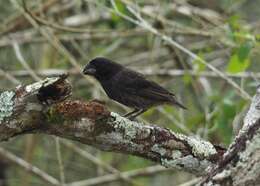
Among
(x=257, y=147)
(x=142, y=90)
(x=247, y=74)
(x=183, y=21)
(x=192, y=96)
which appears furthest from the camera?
(x=183, y=21)

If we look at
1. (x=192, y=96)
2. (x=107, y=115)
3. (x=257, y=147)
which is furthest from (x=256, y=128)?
(x=192, y=96)

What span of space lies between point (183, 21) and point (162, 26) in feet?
3.86

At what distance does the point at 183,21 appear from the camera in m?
7.44

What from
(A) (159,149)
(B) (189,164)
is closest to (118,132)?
(A) (159,149)

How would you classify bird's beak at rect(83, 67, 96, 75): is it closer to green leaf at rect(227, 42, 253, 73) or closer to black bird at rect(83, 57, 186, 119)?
black bird at rect(83, 57, 186, 119)

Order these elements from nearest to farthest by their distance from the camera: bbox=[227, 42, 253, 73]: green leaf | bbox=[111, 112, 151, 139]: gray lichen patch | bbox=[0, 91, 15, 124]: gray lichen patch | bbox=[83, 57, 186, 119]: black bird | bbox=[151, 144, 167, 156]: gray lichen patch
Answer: bbox=[0, 91, 15, 124]: gray lichen patch → bbox=[111, 112, 151, 139]: gray lichen patch → bbox=[151, 144, 167, 156]: gray lichen patch → bbox=[227, 42, 253, 73]: green leaf → bbox=[83, 57, 186, 119]: black bird

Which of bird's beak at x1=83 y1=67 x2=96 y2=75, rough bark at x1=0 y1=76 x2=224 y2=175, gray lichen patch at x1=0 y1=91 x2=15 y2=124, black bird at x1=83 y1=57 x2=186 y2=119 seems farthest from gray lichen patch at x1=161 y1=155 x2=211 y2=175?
bird's beak at x1=83 y1=67 x2=96 y2=75

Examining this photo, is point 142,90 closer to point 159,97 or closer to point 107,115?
point 159,97

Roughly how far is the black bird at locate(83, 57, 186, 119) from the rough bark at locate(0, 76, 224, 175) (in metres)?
1.58

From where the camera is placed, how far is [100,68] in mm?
4660

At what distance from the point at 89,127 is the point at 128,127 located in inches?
6.7

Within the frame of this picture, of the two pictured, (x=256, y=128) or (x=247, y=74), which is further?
(x=247, y=74)

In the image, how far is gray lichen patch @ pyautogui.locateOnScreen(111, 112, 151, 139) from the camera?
8.82ft

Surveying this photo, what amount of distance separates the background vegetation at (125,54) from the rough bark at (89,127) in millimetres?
2068
